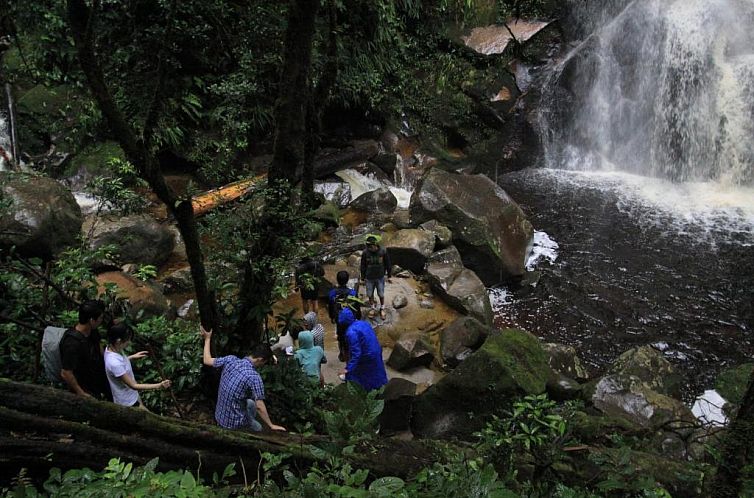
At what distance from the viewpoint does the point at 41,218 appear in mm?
8234

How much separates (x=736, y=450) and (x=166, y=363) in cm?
483

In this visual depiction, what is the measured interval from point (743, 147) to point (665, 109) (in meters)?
2.68

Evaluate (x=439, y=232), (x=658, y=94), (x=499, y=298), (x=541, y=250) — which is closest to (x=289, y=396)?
(x=499, y=298)

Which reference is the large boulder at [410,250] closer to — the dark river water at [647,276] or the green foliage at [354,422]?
the dark river water at [647,276]

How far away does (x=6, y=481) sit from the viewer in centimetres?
257

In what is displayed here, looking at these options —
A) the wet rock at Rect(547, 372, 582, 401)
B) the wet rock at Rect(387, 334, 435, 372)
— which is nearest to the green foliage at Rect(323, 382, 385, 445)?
the wet rock at Rect(387, 334, 435, 372)

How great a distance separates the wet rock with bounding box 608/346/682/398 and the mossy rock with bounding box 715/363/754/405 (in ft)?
1.88

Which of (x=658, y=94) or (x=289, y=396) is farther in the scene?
(x=658, y=94)

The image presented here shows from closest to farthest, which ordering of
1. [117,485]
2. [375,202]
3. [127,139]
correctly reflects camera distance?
[117,485]
[127,139]
[375,202]

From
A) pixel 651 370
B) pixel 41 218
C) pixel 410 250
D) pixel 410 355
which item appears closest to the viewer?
pixel 410 355

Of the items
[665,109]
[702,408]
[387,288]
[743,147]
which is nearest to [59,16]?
[387,288]

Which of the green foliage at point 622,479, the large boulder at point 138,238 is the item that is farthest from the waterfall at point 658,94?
the green foliage at point 622,479

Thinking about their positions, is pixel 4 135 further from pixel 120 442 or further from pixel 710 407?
pixel 710 407

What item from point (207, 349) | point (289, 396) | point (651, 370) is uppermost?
point (207, 349)
